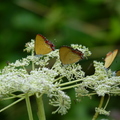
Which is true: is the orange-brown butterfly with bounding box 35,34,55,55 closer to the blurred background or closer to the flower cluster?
the flower cluster

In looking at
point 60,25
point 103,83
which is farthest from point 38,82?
point 60,25

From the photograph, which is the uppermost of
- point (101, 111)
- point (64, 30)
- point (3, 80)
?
point (64, 30)

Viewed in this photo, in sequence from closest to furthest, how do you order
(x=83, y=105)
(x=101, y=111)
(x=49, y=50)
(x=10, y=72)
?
1. (x=101, y=111)
2. (x=10, y=72)
3. (x=49, y=50)
4. (x=83, y=105)

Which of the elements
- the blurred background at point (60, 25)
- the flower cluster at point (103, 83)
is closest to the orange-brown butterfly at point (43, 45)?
the flower cluster at point (103, 83)

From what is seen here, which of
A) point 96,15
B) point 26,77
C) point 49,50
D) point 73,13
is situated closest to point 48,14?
point 73,13

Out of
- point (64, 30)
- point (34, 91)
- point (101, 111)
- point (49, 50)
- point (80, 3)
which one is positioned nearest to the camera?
point (34, 91)

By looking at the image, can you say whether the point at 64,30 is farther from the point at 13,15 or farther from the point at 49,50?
the point at 49,50

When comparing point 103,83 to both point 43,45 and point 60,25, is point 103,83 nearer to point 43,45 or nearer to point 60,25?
point 43,45
